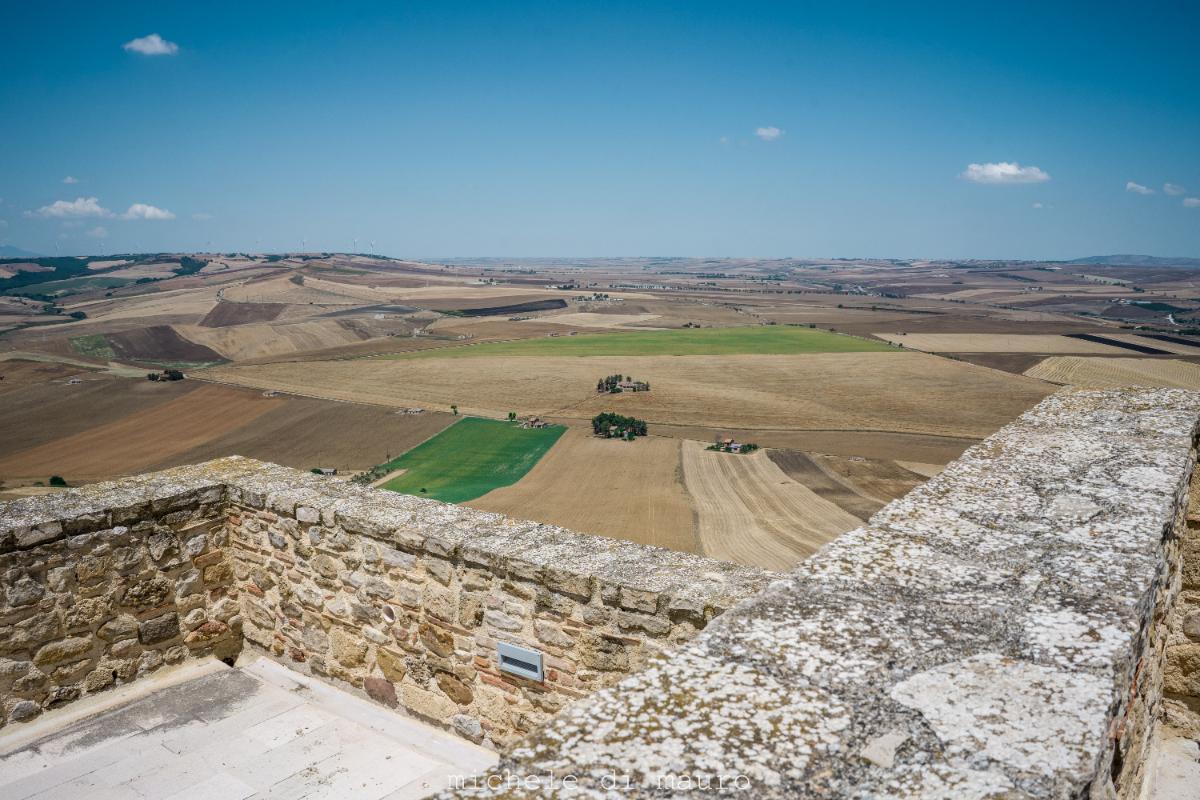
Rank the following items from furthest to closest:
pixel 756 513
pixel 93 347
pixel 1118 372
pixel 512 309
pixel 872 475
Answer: pixel 512 309 → pixel 93 347 → pixel 1118 372 → pixel 872 475 → pixel 756 513

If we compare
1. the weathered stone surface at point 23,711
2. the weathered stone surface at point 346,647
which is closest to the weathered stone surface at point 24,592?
the weathered stone surface at point 23,711

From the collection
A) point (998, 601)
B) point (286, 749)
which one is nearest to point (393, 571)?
point (286, 749)

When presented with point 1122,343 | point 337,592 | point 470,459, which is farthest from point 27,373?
point 1122,343

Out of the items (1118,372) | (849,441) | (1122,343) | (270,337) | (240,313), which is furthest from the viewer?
(240,313)

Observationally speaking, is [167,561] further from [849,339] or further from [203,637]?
[849,339]

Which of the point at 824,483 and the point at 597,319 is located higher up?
Result: the point at 597,319

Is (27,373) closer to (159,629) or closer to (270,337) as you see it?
(270,337)

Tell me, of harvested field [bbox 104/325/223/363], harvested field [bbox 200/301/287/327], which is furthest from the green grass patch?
harvested field [bbox 200/301/287/327]
